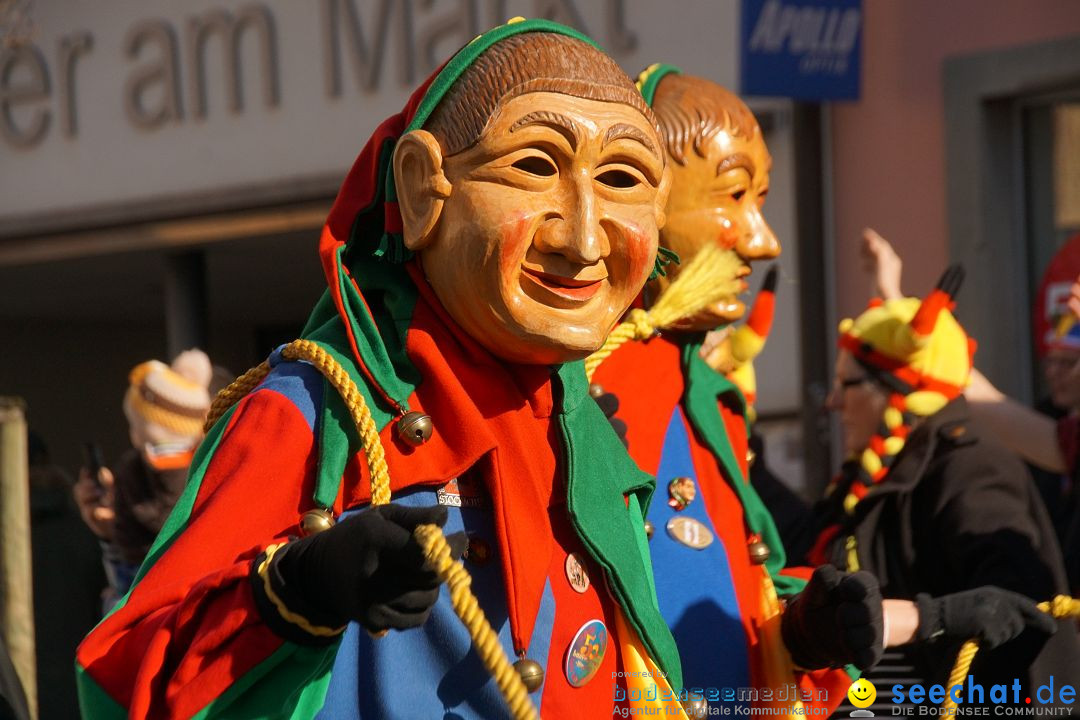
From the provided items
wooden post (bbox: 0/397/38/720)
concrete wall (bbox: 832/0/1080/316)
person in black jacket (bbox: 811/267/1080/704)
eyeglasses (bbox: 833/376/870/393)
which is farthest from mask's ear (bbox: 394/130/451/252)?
concrete wall (bbox: 832/0/1080/316)

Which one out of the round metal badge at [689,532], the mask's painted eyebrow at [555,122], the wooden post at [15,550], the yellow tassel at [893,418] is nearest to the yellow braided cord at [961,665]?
the round metal badge at [689,532]

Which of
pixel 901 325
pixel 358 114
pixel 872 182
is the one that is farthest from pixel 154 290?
pixel 901 325

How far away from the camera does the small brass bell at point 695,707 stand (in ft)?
8.46

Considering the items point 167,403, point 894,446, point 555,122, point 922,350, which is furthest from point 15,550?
point 555,122

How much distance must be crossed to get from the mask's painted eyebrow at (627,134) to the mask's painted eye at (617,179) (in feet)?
0.16

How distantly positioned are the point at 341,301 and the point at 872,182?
4.87 meters

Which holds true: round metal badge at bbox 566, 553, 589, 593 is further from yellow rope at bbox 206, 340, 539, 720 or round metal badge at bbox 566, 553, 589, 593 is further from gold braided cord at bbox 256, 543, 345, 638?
gold braided cord at bbox 256, 543, 345, 638

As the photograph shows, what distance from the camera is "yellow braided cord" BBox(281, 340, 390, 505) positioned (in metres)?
2.22

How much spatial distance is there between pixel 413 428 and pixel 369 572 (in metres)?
0.39

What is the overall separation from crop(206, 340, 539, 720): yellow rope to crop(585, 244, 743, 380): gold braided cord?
2.66 feet

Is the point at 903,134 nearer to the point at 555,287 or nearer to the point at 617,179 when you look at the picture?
the point at 617,179

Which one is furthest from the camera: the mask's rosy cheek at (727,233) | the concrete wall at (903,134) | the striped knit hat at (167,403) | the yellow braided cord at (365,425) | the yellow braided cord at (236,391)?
the concrete wall at (903,134)

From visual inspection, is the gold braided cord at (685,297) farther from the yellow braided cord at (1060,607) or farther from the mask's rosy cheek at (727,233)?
the yellow braided cord at (1060,607)

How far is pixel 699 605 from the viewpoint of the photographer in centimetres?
289
